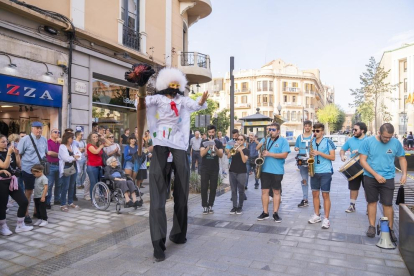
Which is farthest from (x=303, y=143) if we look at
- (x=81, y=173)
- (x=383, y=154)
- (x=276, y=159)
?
(x=81, y=173)

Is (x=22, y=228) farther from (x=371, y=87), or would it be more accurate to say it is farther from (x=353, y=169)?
(x=371, y=87)

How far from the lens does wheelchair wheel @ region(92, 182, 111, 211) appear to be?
666 cm

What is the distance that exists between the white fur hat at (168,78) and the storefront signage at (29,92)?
22.1ft

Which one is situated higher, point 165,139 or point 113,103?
point 113,103

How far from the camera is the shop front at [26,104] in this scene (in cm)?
902

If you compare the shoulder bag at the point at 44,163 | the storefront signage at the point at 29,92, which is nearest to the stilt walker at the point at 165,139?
the shoulder bag at the point at 44,163

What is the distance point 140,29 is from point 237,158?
381 inches

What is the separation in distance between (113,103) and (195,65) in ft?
16.5

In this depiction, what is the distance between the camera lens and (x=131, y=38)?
532 inches

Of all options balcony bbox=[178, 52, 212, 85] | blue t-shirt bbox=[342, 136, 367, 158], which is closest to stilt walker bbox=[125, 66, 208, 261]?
blue t-shirt bbox=[342, 136, 367, 158]

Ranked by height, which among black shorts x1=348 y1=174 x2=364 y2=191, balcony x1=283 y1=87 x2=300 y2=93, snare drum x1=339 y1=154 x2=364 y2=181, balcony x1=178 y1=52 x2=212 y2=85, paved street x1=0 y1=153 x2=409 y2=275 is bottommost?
paved street x1=0 y1=153 x2=409 y2=275

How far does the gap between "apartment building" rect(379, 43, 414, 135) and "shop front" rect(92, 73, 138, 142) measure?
42.5 meters

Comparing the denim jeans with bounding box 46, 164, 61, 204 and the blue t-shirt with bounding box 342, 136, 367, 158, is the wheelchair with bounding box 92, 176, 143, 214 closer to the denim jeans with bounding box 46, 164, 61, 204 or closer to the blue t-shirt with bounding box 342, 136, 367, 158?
the denim jeans with bounding box 46, 164, 61, 204

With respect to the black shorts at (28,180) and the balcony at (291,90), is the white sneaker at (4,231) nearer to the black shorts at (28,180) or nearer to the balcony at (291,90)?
→ the black shorts at (28,180)
